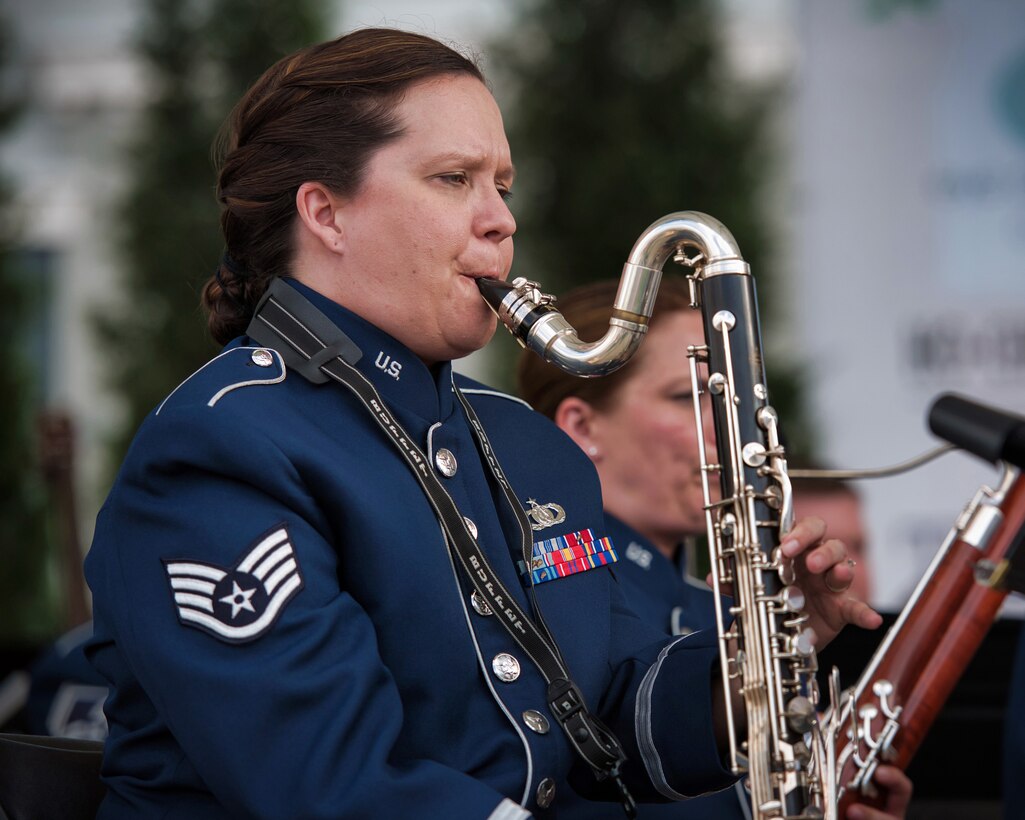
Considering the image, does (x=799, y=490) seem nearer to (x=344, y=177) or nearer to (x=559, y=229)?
(x=344, y=177)

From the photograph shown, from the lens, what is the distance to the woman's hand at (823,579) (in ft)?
5.60

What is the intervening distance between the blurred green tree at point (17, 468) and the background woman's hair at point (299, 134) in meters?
4.88

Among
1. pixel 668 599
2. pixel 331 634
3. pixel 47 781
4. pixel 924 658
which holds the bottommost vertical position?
pixel 668 599

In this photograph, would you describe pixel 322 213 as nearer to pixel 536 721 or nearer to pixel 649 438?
pixel 536 721

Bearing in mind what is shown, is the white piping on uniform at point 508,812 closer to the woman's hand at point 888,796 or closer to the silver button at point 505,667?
the silver button at point 505,667

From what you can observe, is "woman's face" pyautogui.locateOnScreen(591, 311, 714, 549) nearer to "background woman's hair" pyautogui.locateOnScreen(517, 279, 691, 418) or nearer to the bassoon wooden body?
"background woman's hair" pyautogui.locateOnScreen(517, 279, 691, 418)

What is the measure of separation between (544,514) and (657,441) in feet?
2.86

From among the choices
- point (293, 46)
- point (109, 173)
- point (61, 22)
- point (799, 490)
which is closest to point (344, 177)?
point (799, 490)

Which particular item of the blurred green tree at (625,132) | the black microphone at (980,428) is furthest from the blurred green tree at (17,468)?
the black microphone at (980,428)

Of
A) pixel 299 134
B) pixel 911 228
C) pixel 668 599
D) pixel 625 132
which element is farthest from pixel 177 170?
pixel 299 134

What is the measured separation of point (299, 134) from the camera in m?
1.87

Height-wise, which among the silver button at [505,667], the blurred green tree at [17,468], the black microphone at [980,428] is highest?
the black microphone at [980,428]

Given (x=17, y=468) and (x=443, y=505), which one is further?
(x=17, y=468)

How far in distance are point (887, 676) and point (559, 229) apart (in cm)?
404
